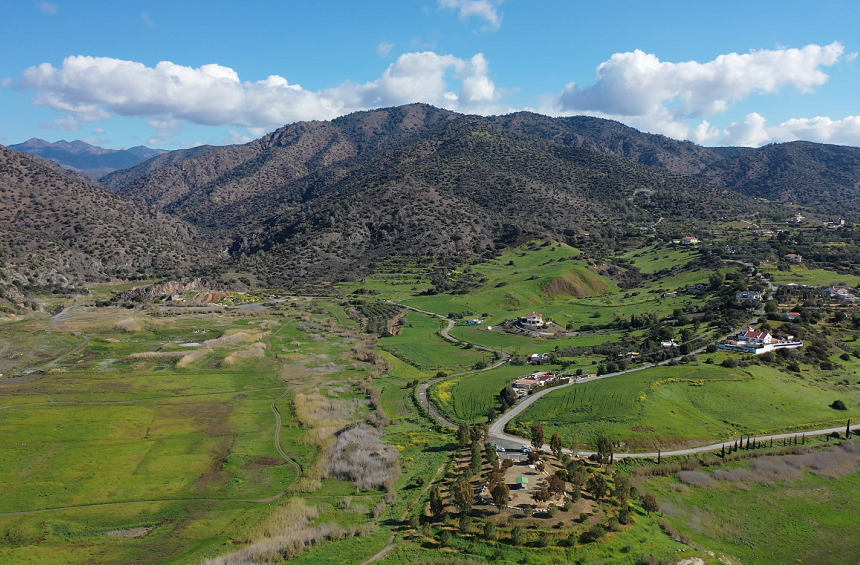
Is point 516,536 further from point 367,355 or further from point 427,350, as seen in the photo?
point 427,350

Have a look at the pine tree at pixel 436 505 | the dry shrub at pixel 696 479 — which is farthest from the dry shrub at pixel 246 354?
the dry shrub at pixel 696 479

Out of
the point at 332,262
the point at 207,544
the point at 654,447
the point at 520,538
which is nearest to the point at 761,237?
the point at 332,262

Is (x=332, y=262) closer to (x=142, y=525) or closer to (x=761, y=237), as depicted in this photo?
(x=761, y=237)

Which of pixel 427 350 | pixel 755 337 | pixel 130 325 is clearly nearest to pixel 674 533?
pixel 755 337

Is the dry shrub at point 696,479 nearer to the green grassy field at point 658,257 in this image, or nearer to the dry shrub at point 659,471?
the dry shrub at point 659,471

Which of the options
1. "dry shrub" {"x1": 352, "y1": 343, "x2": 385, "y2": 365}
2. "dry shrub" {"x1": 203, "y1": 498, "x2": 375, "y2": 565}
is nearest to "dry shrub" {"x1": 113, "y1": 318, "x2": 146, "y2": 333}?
"dry shrub" {"x1": 352, "y1": 343, "x2": 385, "y2": 365}
